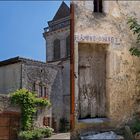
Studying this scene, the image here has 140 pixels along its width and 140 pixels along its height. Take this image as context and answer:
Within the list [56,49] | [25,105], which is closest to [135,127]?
[25,105]

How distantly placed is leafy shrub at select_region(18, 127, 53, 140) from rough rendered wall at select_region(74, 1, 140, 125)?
9.33 meters

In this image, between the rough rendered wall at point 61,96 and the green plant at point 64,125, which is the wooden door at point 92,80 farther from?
the rough rendered wall at point 61,96

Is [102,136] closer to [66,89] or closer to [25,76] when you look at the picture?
[25,76]

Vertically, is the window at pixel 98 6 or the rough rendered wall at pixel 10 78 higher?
the window at pixel 98 6

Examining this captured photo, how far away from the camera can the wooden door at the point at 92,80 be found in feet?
46.9

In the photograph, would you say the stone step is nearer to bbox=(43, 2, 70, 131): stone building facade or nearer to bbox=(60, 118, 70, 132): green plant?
bbox=(60, 118, 70, 132): green plant

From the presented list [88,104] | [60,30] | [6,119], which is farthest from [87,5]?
[60,30]

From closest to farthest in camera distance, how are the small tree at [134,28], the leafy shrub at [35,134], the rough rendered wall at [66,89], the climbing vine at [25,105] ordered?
the small tree at [134,28], the leafy shrub at [35,134], the climbing vine at [25,105], the rough rendered wall at [66,89]

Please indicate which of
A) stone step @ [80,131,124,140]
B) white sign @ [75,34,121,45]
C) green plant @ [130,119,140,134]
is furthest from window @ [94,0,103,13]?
stone step @ [80,131,124,140]

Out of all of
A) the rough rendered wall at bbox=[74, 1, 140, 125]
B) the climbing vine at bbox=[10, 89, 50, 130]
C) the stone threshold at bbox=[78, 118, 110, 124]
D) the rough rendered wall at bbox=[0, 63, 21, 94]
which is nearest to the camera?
the stone threshold at bbox=[78, 118, 110, 124]

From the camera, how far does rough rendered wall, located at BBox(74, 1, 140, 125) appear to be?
14.0 metres

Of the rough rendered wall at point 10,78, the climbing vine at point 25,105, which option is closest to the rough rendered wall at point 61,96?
the rough rendered wall at point 10,78

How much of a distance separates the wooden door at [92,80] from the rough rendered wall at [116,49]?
0.29m

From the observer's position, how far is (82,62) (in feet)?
47.1
